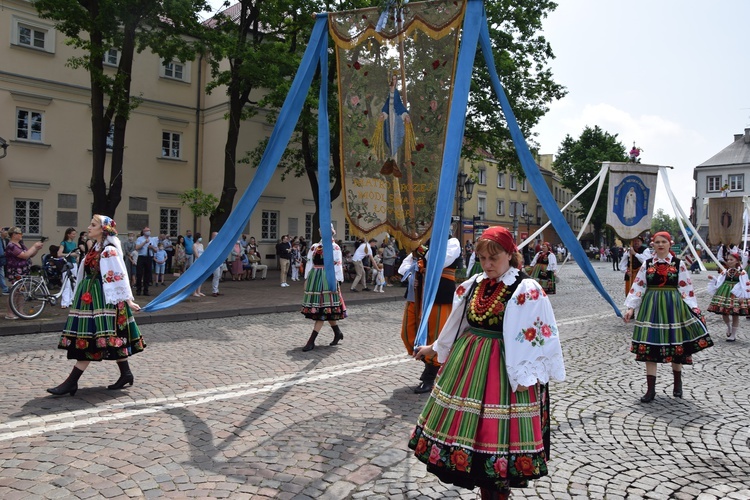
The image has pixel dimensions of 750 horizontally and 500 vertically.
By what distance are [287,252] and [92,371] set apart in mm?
13290

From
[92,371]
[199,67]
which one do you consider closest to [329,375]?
[92,371]

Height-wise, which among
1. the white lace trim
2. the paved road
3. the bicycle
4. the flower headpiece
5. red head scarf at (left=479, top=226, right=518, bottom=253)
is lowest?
the paved road

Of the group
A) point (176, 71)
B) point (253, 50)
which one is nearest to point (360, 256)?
point (253, 50)

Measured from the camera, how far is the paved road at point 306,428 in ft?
12.5

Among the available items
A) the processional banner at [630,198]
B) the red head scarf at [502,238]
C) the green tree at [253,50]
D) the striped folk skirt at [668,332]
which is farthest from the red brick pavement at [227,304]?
the red head scarf at [502,238]

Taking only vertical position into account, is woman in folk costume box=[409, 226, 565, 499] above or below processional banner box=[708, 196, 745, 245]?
below

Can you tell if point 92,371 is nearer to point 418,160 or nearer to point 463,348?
point 418,160

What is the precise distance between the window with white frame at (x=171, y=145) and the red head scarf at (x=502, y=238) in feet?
88.8

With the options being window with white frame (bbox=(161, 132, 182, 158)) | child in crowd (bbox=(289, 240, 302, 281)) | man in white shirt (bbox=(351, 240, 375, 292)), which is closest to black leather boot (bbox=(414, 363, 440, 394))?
man in white shirt (bbox=(351, 240, 375, 292))

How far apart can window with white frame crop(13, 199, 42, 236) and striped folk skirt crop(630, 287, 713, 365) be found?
78.4 ft

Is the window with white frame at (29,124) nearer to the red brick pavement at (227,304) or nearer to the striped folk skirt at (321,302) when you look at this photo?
the red brick pavement at (227,304)

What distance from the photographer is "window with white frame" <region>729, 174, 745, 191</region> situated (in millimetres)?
64062

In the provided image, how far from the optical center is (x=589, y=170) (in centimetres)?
5766

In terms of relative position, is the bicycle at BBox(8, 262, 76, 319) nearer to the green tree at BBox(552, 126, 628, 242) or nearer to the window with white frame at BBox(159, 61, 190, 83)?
the window with white frame at BBox(159, 61, 190, 83)
